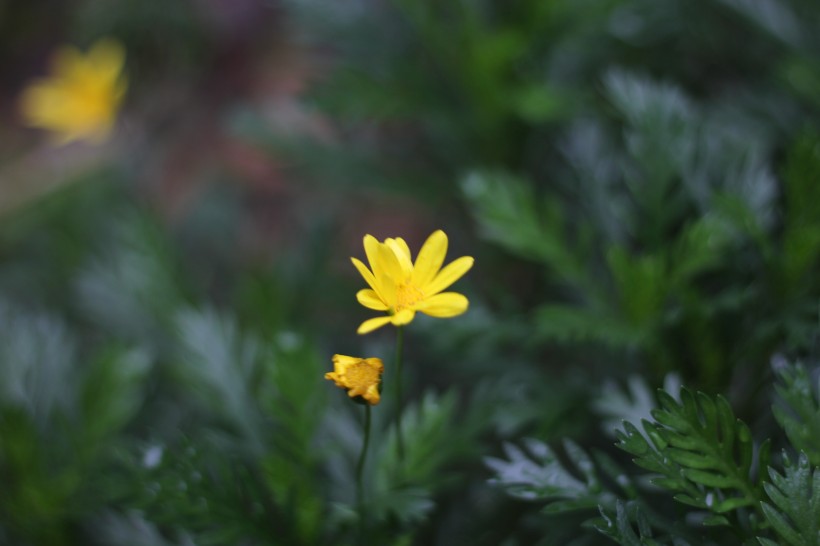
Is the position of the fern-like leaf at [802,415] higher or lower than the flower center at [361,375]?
lower

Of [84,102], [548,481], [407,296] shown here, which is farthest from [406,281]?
[84,102]

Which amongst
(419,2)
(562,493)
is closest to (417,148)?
(419,2)

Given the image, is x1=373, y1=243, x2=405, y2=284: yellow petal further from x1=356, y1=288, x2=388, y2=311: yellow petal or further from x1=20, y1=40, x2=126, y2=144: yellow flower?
x1=20, y1=40, x2=126, y2=144: yellow flower

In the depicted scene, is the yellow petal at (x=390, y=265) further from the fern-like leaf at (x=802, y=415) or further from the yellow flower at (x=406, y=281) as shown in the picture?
the fern-like leaf at (x=802, y=415)

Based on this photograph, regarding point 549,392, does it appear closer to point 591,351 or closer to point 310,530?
A: point 591,351

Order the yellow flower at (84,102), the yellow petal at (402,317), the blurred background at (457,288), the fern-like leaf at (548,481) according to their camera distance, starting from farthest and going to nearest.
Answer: the yellow flower at (84,102), the blurred background at (457,288), the fern-like leaf at (548,481), the yellow petal at (402,317)

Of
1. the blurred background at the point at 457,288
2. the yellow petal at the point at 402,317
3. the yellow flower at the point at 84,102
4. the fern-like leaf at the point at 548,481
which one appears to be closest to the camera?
the yellow petal at the point at 402,317

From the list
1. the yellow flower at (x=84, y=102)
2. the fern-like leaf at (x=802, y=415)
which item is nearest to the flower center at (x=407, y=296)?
the fern-like leaf at (x=802, y=415)
